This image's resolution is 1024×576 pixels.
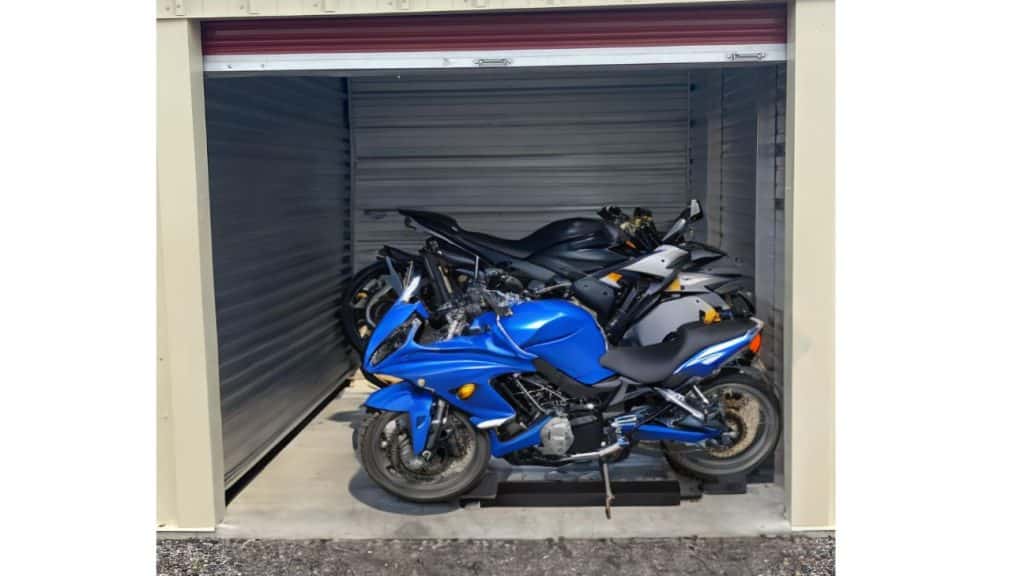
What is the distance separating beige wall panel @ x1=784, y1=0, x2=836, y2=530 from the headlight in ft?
6.08

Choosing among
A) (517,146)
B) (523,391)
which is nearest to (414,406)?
(523,391)

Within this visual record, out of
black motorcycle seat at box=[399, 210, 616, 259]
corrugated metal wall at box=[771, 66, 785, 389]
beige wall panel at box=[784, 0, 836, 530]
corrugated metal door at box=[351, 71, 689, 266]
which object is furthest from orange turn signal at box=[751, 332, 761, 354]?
corrugated metal door at box=[351, 71, 689, 266]

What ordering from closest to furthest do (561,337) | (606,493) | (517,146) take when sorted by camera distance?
(606,493)
(561,337)
(517,146)

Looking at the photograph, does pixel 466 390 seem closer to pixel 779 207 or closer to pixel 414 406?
pixel 414 406

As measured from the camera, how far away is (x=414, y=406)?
4.68 m

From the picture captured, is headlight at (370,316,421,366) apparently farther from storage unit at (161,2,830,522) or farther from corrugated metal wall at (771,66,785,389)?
corrugated metal wall at (771,66,785,389)

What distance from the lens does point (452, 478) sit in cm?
481

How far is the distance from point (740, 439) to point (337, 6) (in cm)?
299

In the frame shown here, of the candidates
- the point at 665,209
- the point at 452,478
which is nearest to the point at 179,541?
the point at 452,478

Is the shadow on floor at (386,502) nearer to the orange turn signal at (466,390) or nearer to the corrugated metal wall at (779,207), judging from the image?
the orange turn signal at (466,390)

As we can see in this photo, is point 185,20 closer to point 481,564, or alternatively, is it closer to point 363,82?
point 481,564

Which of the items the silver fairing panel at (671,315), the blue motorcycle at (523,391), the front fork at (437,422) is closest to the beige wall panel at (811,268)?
the blue motorcycle at (523,391)

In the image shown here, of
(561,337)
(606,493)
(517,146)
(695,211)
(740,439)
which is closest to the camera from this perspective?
(606,493)

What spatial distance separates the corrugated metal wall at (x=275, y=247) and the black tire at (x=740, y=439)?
97.7 inches
